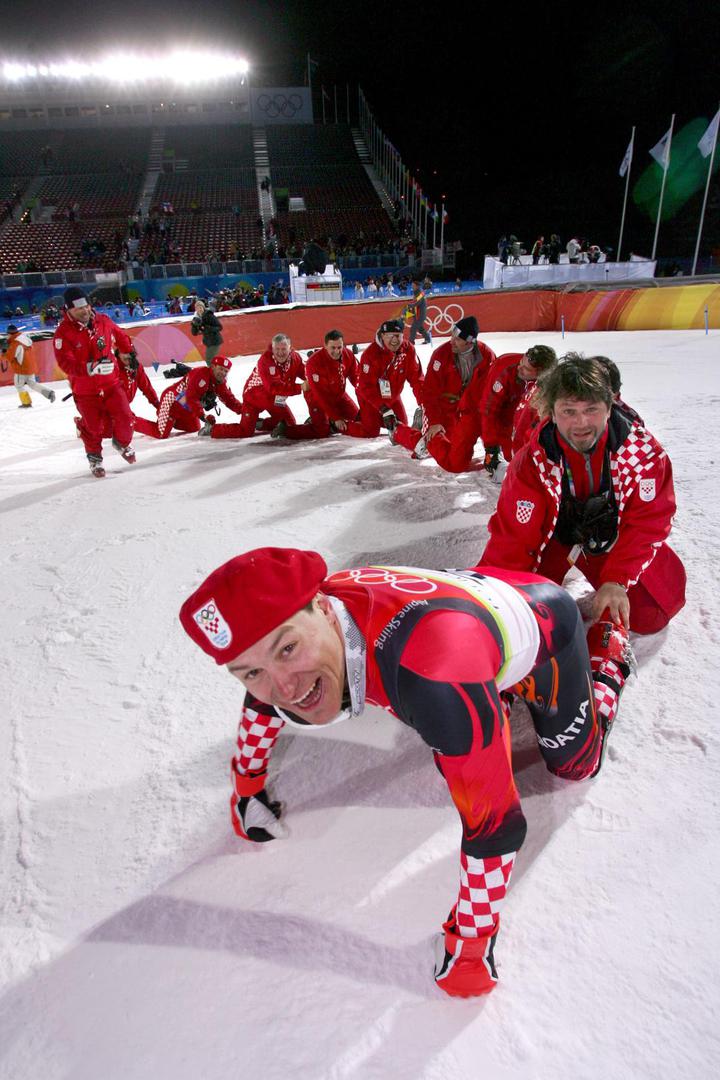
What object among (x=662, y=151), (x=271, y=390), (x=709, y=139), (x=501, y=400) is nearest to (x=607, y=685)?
(x=501, y=400)

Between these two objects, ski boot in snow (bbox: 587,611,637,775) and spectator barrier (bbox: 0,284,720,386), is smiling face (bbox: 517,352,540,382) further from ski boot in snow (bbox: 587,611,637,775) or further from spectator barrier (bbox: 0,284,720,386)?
spectator barrier (bbox: 0,284,720,386)

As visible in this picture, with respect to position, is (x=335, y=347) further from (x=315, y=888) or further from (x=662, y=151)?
(x=662, y=151)

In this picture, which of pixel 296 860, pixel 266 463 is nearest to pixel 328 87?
pixel 266 463

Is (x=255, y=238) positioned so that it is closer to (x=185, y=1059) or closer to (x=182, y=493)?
(x=182, y=493)

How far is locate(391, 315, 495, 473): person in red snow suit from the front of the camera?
5.02 metres

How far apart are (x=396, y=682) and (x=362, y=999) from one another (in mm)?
790

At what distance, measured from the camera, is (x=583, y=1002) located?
1399 millimetres

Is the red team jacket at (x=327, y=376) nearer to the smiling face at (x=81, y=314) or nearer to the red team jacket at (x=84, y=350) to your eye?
the red team jacket at (x=84, y=350)

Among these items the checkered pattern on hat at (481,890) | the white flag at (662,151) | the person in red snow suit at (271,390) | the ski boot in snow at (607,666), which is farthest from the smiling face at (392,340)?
the white flag at (662,151)

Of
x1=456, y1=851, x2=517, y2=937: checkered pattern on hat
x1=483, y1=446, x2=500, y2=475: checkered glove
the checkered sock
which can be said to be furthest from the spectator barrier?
x1=456, y1=851, x2=517, y2=937: checkered pattern on hat

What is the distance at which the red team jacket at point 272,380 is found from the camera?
6.57 metres

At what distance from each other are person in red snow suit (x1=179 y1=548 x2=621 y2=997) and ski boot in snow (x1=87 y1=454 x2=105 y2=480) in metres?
4.52

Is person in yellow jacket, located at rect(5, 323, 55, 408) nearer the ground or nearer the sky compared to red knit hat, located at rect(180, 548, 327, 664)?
nearer the ground

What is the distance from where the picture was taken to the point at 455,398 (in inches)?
211
